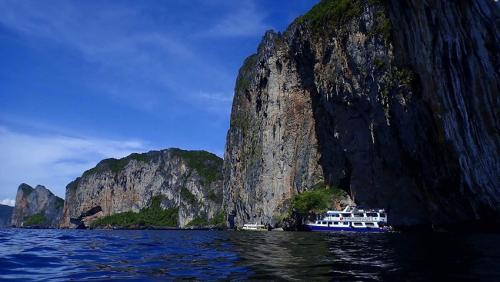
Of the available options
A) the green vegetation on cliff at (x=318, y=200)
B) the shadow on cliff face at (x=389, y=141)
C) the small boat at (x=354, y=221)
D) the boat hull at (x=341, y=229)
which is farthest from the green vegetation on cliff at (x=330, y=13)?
the boat hull at (x=341, y=229)

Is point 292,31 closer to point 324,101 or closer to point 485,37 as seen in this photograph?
point 324,101

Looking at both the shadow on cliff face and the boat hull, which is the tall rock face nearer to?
the shadow on cliff face

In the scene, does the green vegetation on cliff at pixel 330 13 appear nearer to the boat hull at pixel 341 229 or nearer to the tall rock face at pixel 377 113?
the tall rock face at pixel 377 113

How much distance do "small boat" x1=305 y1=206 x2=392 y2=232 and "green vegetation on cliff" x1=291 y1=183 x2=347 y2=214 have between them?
4299 mm

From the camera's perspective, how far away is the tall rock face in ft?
117

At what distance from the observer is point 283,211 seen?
326ft

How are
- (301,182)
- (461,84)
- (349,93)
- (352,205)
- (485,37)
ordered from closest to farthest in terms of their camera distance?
(485,37) → (461,84) → (349,93) → (352,205) → (301,182)

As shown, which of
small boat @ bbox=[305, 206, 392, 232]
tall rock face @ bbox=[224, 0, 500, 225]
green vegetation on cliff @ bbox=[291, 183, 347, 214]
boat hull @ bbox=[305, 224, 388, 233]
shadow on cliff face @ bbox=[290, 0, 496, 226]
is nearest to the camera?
tall rock face @ bbox=[224, 0, 500, 225]

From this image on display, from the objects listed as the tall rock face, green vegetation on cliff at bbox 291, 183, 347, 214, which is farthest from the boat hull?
the tall rock face

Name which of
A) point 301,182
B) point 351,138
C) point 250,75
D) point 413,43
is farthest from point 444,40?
point 250,75

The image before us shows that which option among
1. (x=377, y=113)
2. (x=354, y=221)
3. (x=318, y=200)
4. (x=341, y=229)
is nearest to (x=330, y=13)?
(x=377, y=113)

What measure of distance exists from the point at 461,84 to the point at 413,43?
1204 centimetres

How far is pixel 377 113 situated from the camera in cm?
6662

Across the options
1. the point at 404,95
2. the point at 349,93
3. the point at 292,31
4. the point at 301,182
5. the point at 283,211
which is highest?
the point at 292,31
